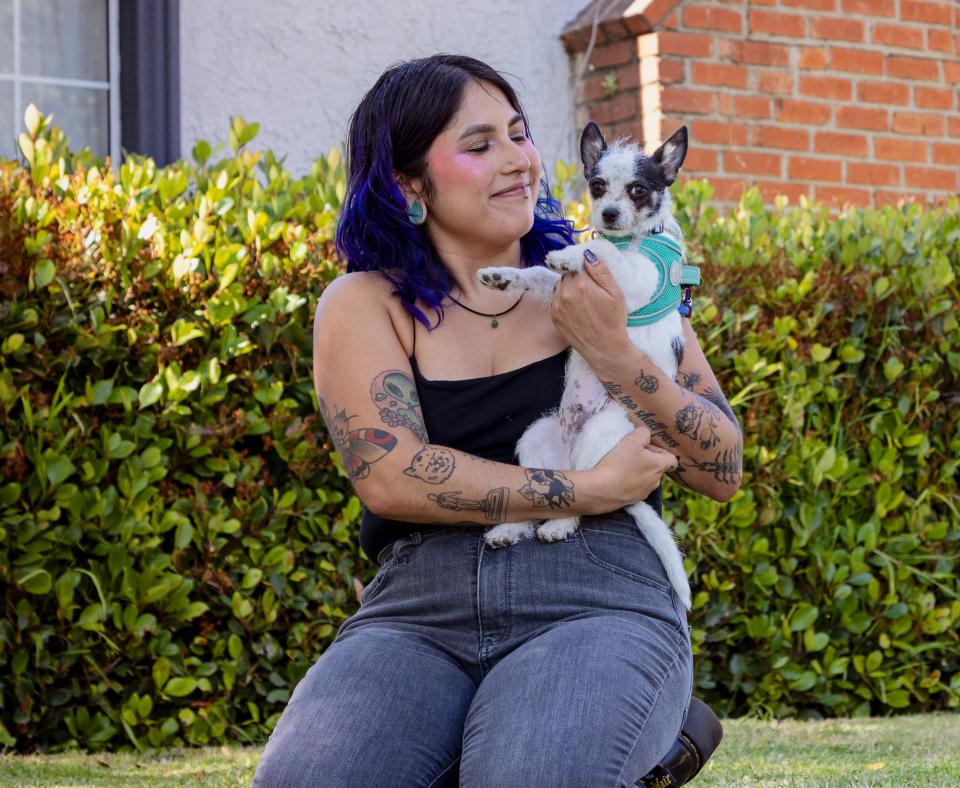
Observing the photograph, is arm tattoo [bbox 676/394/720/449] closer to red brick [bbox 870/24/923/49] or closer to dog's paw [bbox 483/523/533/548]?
dog's paw [bbox 483/523/533/548]

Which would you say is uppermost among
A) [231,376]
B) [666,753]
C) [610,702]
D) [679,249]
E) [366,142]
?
[366,142]

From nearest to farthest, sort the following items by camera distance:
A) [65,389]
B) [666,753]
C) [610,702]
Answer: [610,702] < [666,753] < [65,389]

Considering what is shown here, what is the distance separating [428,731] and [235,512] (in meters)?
1.87

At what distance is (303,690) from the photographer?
8.82 feet

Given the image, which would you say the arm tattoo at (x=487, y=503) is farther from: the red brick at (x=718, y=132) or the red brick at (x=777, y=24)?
the red brick at (x=777, y=24)

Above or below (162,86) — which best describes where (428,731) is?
below

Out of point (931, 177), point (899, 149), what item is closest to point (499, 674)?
point (899, 149)

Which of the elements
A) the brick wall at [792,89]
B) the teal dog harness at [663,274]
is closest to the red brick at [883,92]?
the brick wall at [792,89]

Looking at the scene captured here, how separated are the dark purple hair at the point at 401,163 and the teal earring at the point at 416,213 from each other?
0.02 metres

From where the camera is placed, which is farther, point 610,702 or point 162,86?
point 162,86

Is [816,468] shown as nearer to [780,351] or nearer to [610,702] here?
[780,351]

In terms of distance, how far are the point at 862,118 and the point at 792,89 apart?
0.48 metres

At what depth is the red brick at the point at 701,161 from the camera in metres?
Result: 6.50

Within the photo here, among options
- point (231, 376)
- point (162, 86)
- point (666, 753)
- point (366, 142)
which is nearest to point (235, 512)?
point (231, 376)
